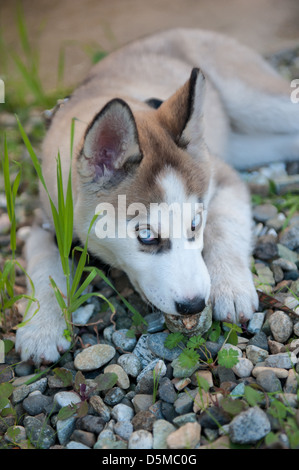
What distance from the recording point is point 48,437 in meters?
2.12

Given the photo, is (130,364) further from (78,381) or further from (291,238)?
(291,238)

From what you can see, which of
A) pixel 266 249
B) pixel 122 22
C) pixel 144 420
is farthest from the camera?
pixel 122 22

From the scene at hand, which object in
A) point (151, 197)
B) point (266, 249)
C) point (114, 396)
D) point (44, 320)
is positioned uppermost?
point (151, 197)

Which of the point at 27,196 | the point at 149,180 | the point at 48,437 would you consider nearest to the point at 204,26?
the point at 27,196

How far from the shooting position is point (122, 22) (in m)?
6.16

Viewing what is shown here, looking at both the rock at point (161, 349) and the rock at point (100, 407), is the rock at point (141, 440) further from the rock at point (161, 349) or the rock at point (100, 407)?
the rock at point (161, 349)

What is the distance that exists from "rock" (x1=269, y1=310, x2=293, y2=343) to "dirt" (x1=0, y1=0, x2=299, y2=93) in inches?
144

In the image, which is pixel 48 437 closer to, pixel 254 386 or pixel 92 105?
pixel 254 386

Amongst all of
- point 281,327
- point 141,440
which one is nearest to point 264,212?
point 281,327

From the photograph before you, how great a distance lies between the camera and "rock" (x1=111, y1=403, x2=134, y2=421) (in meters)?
2.13

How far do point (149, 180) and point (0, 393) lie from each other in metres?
1.13

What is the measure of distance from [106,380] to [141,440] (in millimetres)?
336

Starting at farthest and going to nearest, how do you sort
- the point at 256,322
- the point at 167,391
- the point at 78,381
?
1. the point at 256,322
2. the point at 78,381
3. the point at 167,391

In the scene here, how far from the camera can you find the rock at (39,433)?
210cm
